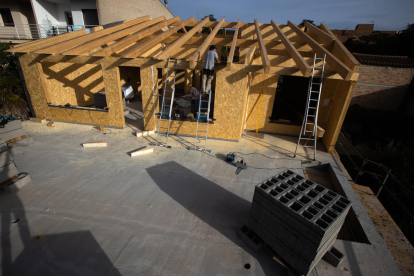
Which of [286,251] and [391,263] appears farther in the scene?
[391,263]

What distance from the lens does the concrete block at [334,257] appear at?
3377 mm

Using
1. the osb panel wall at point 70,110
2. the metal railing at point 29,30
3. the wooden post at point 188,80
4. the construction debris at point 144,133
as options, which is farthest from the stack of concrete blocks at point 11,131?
the metal railing at point 29,30

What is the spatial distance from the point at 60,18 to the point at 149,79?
14.7m

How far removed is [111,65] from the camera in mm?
7848

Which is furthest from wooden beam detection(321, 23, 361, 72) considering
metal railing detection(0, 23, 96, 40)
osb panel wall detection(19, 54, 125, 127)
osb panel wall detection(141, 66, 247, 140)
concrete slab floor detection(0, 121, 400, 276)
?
metal railing detection(0, 23, 96, 40)

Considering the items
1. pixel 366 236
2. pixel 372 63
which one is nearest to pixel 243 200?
pixel 366 236

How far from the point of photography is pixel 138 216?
4285 millimetres

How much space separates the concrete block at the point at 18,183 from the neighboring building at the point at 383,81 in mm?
22220

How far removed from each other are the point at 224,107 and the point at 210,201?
4.08 meters

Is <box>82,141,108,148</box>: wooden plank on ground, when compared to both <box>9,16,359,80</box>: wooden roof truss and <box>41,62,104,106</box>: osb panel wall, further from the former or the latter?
<box>41,62,104,106</box>: osb panel wall

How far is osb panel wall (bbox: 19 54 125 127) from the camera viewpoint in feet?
26.6

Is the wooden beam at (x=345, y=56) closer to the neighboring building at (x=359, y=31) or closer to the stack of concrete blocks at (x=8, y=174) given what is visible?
the stack of concrete blocks at (x=8, y=174)

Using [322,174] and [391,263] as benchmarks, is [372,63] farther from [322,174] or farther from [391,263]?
[391,263]

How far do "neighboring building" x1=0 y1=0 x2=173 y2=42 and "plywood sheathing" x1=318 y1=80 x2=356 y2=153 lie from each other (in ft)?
53.6
